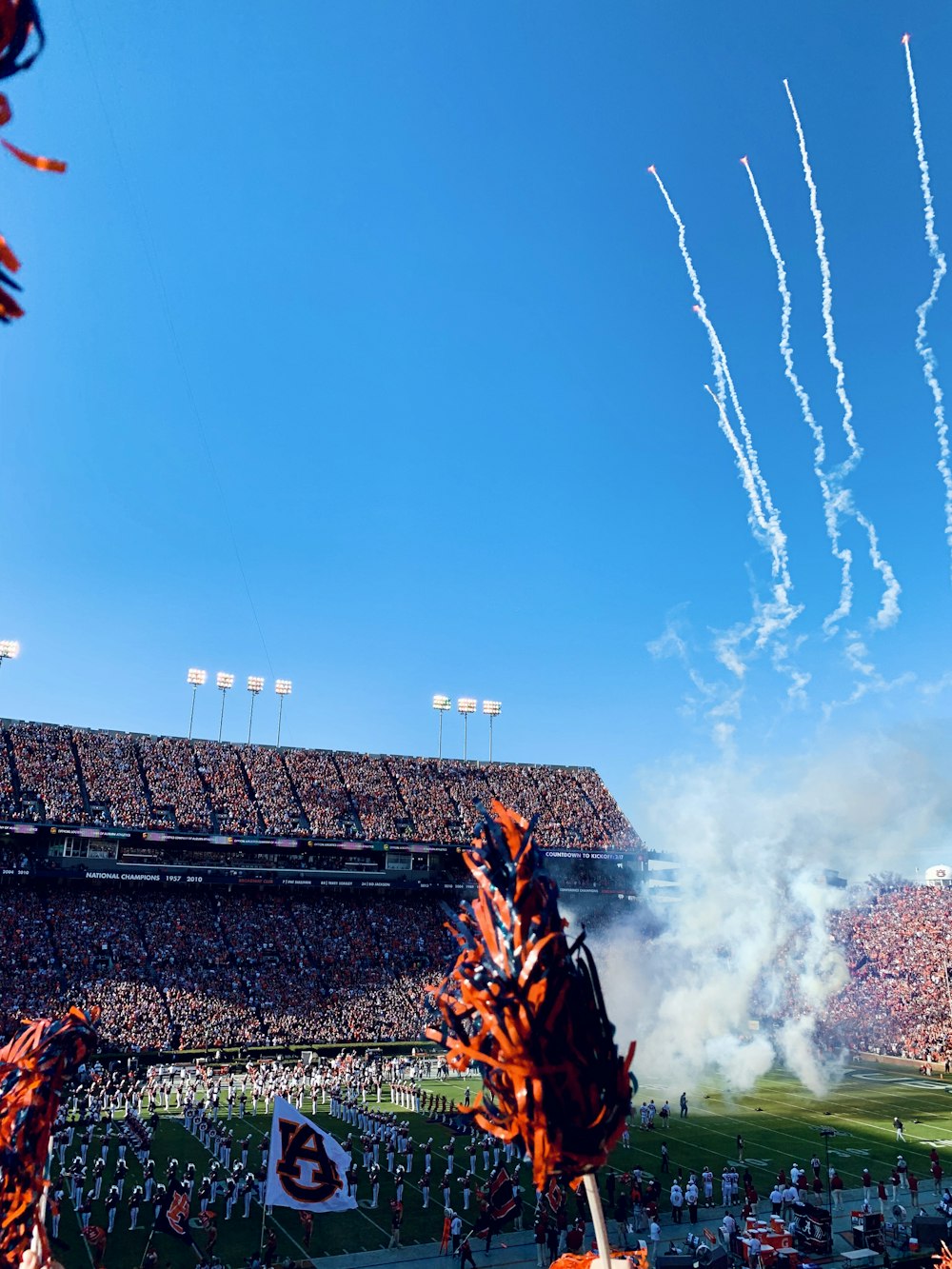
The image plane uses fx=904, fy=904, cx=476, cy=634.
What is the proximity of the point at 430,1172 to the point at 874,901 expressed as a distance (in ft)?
118

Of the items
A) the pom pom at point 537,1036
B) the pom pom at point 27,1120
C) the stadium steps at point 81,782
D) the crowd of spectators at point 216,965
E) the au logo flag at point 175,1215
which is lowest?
the au logo flag at point 175,1215

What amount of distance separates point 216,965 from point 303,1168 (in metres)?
28.5

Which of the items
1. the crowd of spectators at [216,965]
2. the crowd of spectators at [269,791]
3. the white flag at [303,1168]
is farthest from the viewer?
the crowd of spectators at [269,791]

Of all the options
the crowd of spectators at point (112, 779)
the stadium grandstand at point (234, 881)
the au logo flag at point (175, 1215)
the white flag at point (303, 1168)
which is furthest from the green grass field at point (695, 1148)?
the crowd of spectators at point (112, 779)

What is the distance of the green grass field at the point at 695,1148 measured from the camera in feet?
54.2

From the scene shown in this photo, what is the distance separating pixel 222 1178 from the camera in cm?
1939

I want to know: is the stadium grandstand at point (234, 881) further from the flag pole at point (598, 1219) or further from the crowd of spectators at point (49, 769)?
the flag pole at point (598, 1219)

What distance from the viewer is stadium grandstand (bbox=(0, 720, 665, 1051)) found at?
3509 cm

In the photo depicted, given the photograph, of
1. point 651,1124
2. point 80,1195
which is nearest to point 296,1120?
point 80,1195

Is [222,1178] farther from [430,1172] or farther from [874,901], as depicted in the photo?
[874,901]

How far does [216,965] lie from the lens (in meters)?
37.6

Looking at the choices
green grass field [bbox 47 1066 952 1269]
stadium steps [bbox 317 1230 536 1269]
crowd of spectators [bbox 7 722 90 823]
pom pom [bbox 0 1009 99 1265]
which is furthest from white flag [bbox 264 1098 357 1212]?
crowd of spectators [bbox 7 722 90 823]

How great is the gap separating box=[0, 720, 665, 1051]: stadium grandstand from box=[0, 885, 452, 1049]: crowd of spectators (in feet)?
0.24

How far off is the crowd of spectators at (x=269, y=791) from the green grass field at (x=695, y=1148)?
55.1ft
